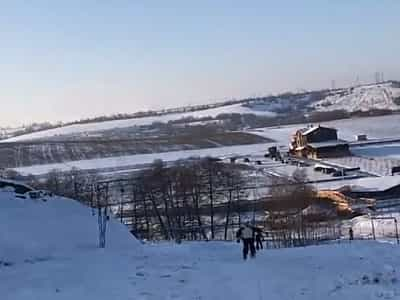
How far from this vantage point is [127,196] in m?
57.0

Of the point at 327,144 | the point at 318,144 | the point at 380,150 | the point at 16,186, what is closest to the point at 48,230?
the point at 16,186

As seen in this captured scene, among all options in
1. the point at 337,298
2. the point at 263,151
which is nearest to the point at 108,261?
the point at 337,298

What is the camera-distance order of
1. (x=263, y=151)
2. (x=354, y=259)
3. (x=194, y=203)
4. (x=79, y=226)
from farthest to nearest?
(x=263, y=151) → (x=194, y=203) → (x=79, y=226) → (x=354, y=259)

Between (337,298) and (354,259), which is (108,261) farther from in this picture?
(337,298)

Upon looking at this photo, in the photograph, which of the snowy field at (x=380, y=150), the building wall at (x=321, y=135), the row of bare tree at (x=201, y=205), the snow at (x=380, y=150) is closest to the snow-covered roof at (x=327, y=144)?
the building wall at (x=321, y=135)

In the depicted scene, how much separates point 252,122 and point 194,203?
475 ft

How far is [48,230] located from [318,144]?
73135 millimetres

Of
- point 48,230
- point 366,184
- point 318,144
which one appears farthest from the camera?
point 318,144

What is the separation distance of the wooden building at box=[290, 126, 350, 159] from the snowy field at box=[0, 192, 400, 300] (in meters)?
69.5

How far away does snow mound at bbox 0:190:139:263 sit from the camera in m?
17.8

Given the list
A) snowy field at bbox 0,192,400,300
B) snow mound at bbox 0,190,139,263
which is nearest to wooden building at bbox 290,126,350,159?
snow mound at bbox 0,190,139,263

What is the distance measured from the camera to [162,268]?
1457 centimetres

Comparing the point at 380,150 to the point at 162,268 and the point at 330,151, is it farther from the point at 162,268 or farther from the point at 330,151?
the point at 162,268

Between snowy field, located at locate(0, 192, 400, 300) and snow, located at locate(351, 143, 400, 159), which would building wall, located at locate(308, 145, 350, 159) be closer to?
snow, located at locate(351, 143, 400, 159)
